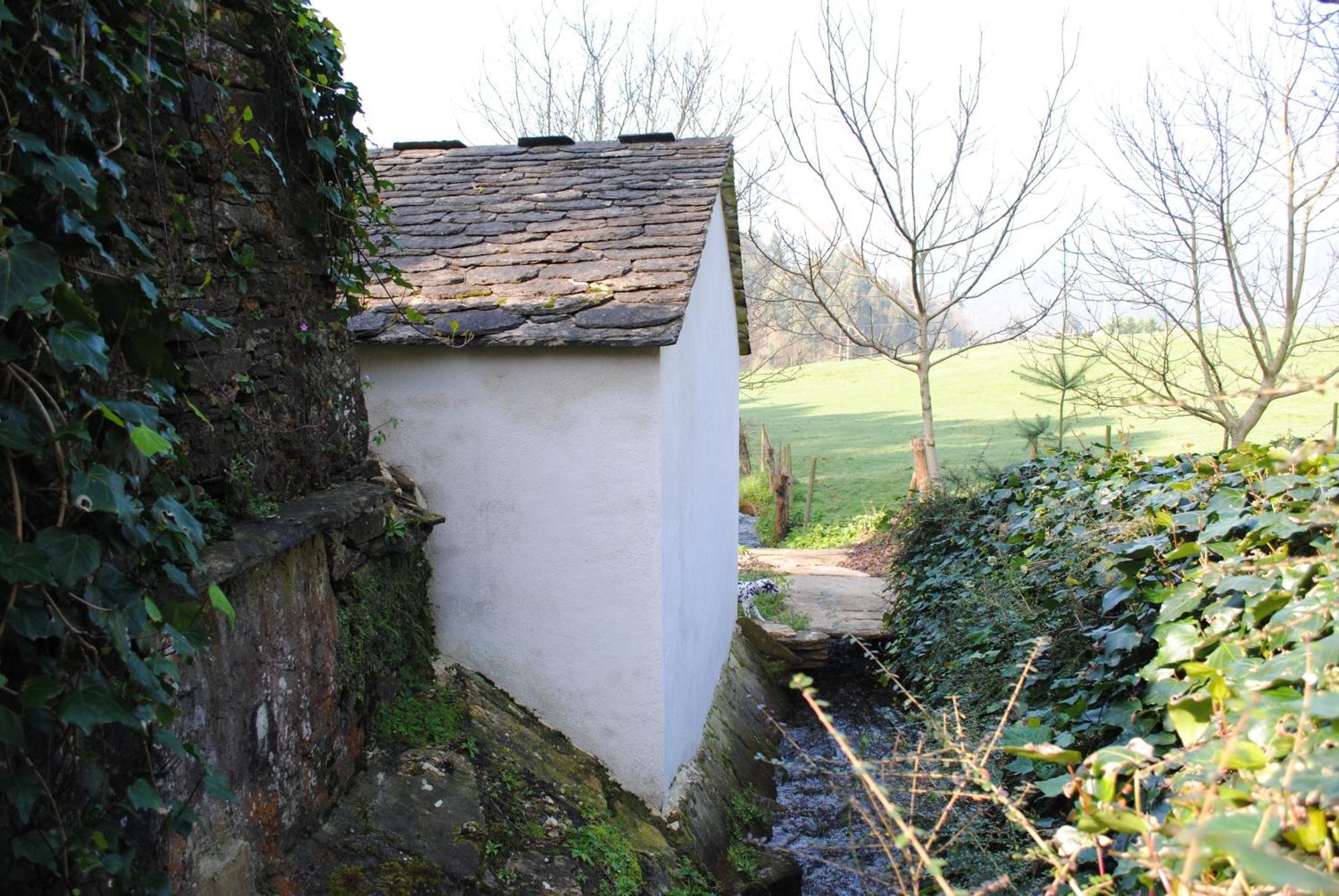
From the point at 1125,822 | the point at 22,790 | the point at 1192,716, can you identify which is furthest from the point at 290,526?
the point at 1192,716

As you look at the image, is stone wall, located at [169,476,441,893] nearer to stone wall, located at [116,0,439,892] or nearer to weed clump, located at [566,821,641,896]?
stone wall, located at [116,0,439,892]

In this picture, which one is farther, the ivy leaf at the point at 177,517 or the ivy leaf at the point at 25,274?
the ivy leaf at the point at 177,517

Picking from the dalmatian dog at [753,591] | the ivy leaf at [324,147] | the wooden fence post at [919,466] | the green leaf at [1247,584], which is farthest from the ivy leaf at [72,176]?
the wooden fence post at [919,466]

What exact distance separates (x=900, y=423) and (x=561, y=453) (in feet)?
104

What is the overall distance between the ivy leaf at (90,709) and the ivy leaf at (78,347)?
0.71 metres

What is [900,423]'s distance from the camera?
1380 inches

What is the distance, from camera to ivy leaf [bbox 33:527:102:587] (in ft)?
6.33

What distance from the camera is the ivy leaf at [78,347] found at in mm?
1894

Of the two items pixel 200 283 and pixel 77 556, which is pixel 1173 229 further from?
pixel 77 556

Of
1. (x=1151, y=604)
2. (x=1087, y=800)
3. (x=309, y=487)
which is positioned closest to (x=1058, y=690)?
(x=1151, y=604)

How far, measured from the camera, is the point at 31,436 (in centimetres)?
193

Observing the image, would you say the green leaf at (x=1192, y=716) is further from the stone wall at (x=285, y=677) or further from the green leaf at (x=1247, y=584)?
the stone wall at (x=285, y=677)

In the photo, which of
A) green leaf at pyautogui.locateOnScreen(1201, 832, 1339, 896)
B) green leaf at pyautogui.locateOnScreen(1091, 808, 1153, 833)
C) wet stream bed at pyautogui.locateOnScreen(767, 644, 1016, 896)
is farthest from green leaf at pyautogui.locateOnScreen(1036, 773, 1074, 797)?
green leaf at pyautogui.locateOnScreen(1201, 832, 1339, 896)

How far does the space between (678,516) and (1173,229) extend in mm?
10113
